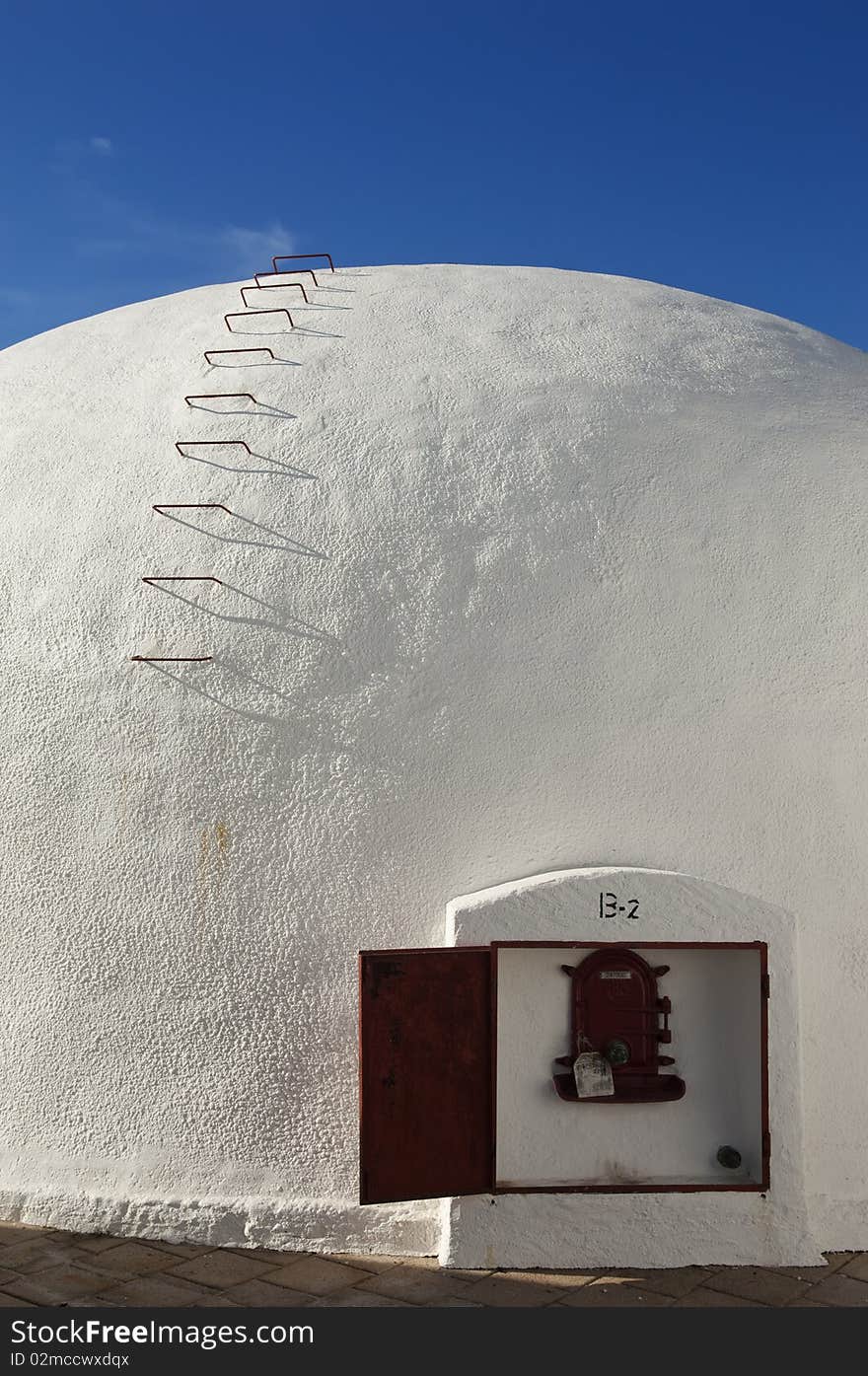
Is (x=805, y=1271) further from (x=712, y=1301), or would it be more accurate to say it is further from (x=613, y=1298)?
(x=613, y=1298)

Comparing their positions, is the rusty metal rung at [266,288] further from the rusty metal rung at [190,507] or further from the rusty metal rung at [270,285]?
the rusty metal rung at [190,507]

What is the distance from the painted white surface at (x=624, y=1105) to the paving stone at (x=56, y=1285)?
A: 1.83 meters

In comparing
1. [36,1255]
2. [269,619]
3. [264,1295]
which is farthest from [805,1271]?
[269,619]

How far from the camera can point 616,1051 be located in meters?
5.39

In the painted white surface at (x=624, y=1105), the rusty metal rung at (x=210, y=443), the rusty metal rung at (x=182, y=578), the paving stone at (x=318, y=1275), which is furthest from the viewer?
the rusty metal rung at (x=210, y=443)

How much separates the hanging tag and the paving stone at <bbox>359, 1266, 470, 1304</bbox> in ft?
3.11

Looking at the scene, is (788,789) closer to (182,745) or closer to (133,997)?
(182,745)

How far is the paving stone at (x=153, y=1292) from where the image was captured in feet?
15.9

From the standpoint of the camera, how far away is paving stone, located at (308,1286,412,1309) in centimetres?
486

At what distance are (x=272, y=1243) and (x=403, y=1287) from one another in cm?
69

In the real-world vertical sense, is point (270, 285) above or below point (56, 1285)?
above

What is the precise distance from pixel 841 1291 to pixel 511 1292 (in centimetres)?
141

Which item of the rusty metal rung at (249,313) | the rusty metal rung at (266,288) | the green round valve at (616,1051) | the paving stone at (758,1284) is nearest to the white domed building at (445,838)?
the green round valve at (616,1051)

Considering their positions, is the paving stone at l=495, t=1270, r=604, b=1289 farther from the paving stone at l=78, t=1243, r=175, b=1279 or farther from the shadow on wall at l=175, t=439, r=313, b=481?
the shadow on wall at l=175, t=439, r=313, b=481
